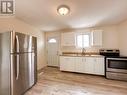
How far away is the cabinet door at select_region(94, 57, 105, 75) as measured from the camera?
4277mm

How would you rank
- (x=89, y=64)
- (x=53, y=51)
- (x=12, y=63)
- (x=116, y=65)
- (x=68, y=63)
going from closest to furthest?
(x=12, y=63)
(x=116, y=65)
(x=89, y=64)
(x=68, y=63)
(x=53, y=51)

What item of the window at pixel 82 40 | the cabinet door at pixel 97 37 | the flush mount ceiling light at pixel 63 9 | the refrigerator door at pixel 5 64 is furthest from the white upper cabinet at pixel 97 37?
the refrigerator door at pixel 5 64

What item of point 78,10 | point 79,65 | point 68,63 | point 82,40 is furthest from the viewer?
point 82,40

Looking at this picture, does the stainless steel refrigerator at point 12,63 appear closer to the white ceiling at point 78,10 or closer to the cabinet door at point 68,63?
the white ceiling at point 78,10

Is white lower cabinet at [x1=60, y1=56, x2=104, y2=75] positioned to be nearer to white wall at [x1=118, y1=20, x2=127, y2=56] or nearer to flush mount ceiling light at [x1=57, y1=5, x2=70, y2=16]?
white wall at [x1=118, y1=20, x2=127, y2=56]

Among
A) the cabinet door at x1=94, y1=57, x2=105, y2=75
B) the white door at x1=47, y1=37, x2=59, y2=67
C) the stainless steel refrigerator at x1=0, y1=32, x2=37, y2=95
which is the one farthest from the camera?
the white door at x1=47, y1=37, x2=59, y2=67

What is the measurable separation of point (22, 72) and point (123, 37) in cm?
404

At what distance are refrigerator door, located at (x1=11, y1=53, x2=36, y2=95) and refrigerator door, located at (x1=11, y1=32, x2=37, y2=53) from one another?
0.44 feet

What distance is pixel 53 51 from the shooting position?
20.6ft

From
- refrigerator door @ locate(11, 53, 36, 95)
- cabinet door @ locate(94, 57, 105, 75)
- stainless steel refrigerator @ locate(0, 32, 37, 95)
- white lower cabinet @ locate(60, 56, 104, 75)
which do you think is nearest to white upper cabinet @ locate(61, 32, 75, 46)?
white lower cabinet @ locate(60, 56, 104, 75)

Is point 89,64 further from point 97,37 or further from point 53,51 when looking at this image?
point 53,51

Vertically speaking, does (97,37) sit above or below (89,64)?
above

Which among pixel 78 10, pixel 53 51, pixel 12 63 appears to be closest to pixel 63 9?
pixel 78 10

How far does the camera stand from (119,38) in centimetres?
462
